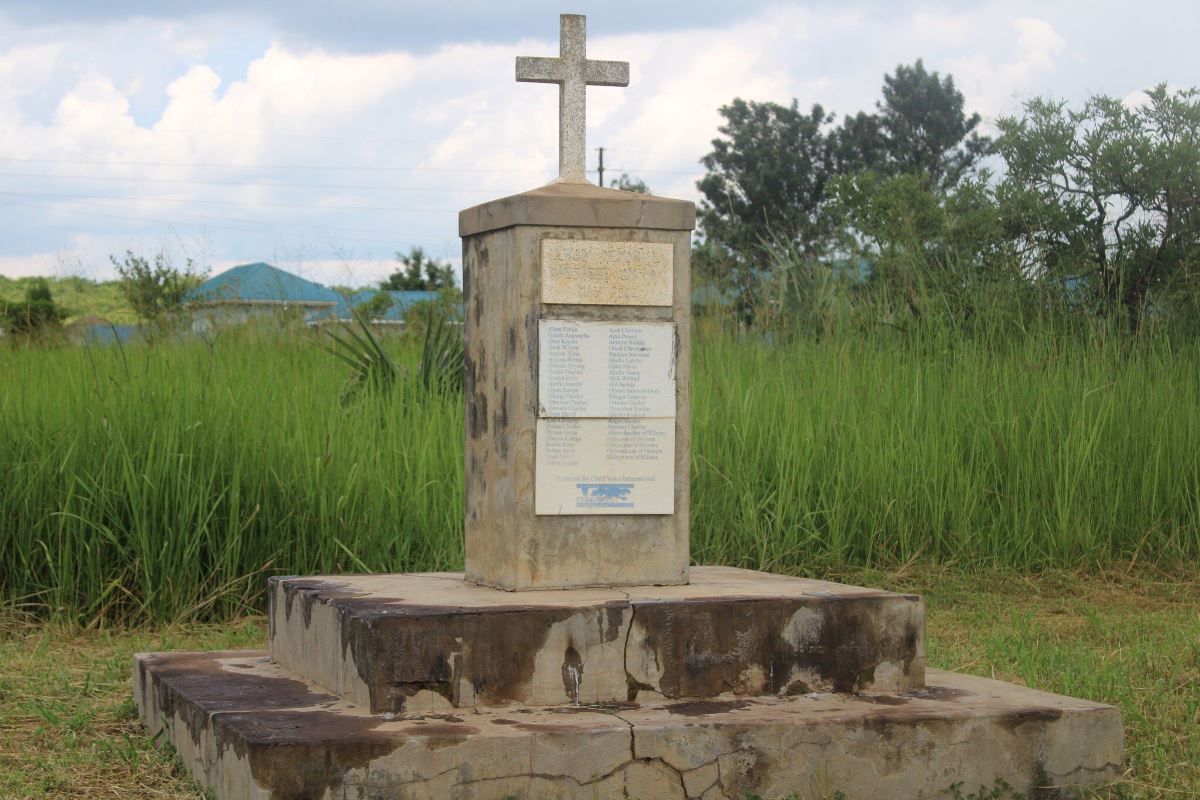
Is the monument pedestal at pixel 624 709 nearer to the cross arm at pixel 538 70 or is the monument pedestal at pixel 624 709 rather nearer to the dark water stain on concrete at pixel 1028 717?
the dark water stain on concrete at pixel 1028 717

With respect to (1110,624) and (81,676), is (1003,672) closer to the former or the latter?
(1110,624)

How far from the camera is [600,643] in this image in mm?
4043

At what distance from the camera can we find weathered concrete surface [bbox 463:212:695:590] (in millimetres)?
4414

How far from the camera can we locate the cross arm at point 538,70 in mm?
4914

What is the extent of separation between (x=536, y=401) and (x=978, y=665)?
234cm

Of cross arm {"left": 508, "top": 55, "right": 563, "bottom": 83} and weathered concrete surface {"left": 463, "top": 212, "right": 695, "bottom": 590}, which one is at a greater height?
cross arm {"left": 508, "top": 55, "right": 563, "bottom": 83}

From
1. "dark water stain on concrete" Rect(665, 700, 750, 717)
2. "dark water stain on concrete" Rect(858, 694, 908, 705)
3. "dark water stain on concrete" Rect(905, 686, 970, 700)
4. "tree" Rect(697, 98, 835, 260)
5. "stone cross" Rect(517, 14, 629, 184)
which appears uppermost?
"tree" Rect(697, 98, 835, 260)

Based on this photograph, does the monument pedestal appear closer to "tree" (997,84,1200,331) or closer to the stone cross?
the stone cross

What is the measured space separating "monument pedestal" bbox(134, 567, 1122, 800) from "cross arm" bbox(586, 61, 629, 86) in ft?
5.87

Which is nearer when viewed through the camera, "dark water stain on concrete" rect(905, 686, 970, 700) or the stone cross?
"dark water stain on concrete" rect(905, 686, 970, 700)

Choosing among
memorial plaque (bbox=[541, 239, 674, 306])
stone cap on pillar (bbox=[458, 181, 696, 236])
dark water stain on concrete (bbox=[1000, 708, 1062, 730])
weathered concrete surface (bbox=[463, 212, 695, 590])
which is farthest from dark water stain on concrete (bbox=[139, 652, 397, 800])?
dark water stain on concrete (bbox=[1000, 708, 1062, 730])

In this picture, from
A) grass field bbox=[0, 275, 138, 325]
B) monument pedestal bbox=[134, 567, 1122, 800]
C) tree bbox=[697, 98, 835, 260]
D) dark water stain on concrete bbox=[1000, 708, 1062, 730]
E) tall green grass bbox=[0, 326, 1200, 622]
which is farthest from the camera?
tree bbox=[697, 98, 835, 260]

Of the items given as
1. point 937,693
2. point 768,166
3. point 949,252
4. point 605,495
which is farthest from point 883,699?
point 768,166

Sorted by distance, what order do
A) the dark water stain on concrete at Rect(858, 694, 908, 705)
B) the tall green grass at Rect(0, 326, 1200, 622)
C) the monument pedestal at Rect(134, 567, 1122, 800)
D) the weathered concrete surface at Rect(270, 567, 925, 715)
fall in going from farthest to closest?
the tall green grass at Rect(0, 326, 1200, 622) < the dark water stain on concrete at Rect(858, 694, 908, 705) < the weathered concrete surface at Rect(270, 567, 925, 715) < the monument pedestal at Rect(134, 567, 1122, 800)
